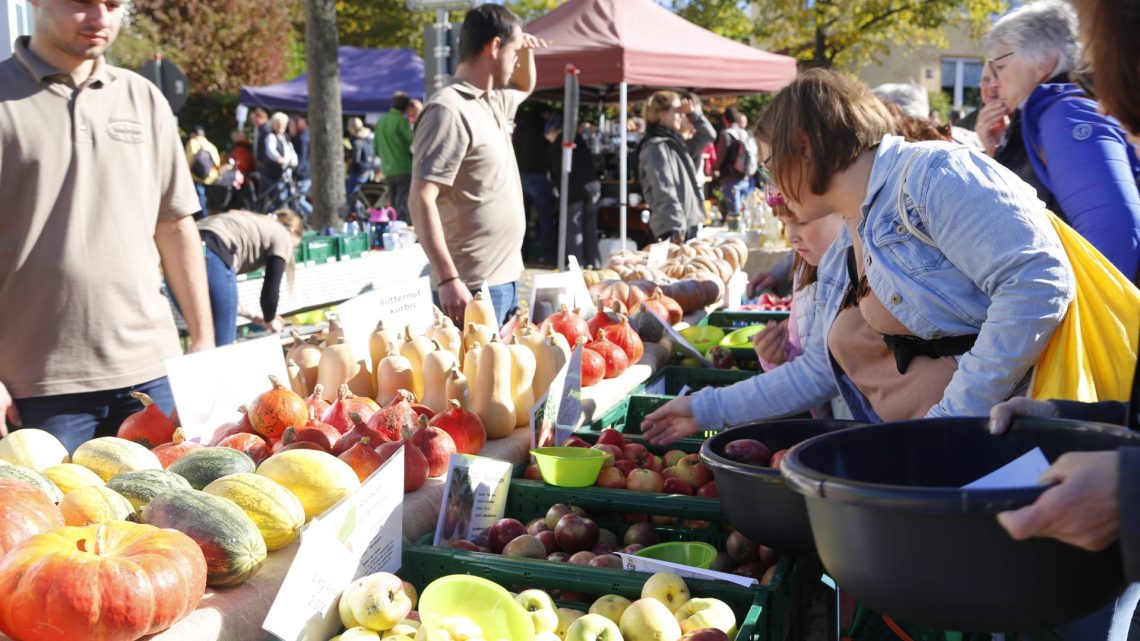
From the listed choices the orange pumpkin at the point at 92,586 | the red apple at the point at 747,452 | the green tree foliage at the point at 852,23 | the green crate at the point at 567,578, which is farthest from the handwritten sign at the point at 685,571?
the green tree foliage at the point at 852,23

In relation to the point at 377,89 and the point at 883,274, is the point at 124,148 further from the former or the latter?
the point at 377,89

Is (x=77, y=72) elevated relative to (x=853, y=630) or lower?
elevated

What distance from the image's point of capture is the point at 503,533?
2.07 m

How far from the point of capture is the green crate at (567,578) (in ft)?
5.68

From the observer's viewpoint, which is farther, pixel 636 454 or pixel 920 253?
pixel 636 454

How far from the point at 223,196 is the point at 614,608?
47.7 ft

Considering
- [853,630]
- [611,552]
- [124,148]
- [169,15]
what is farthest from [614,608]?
[169,15]

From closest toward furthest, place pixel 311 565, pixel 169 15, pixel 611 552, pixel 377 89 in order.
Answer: pixel 311 565 < pixel 611 552 < pixel 377 89 < pixel 169 15

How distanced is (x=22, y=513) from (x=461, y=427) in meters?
1.02

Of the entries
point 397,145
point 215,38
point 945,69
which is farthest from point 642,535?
point 945,69

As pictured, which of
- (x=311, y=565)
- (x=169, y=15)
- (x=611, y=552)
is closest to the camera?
(x=311, y=565)

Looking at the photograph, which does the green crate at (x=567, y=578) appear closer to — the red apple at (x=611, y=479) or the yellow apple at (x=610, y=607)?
the yellow apple at (x=610, y=607)

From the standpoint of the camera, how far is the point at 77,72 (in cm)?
263

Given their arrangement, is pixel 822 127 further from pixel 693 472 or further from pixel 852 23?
pixel 852 23
